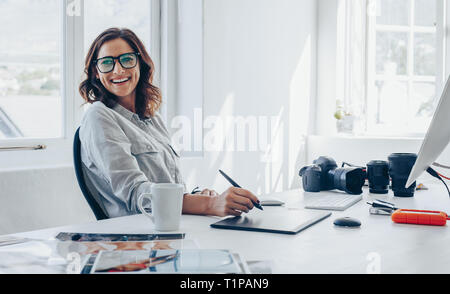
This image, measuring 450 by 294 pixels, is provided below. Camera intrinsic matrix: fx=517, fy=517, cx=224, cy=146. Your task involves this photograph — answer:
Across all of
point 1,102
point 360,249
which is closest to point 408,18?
point 1,102

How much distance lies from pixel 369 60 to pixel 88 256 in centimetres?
372

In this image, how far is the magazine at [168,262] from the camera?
2.81ft

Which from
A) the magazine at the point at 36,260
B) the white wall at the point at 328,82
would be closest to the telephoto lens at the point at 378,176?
the magazine at the point at 36,260

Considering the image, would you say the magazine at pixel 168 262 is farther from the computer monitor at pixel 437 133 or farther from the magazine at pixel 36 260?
the computer monitor at pixel 437 133

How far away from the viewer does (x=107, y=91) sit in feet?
6.21

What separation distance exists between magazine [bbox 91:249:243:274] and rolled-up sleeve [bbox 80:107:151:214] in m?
0.54

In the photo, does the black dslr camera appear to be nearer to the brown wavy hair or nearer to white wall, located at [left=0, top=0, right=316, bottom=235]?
the brown wavy hair

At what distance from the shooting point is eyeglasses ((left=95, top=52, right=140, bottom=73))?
6.05ft

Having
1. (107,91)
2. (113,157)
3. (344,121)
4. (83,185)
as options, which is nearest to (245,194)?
(113,157)

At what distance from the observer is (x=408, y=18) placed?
4125 millimetres

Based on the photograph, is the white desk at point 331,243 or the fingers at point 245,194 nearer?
the white desk at point 331,243

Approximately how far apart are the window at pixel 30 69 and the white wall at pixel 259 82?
87 centimetres

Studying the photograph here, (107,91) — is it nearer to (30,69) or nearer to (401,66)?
(30,69)
